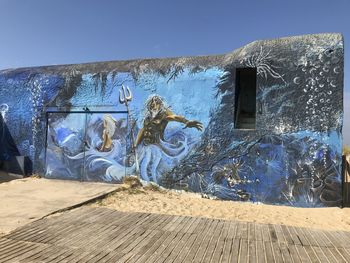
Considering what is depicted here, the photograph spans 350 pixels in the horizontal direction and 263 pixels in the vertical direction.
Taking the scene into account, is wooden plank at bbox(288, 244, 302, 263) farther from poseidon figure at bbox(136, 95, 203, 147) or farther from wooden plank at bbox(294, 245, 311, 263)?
poseidon figure at bbox(136, 95, 203, 147)

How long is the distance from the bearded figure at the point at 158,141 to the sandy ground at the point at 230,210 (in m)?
0.92

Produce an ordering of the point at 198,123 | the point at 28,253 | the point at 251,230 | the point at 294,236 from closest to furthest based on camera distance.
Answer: the point at 28,253
the point at 294,236
the point at 251,230
the point at 198,123

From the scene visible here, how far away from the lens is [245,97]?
32.7 ft

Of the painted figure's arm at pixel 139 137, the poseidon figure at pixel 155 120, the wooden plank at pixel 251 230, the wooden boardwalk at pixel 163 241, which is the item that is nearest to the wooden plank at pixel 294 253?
the wooden boardwalk at pixel 163 241

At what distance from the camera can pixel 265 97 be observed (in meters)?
9.09

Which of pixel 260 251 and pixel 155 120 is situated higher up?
pixel 155 120

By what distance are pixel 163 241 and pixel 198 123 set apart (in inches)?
182

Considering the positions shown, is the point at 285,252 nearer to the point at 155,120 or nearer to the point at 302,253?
the point at 302,253

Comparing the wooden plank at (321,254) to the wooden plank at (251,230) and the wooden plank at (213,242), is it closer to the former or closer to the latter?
the wooden plank at (251,230)

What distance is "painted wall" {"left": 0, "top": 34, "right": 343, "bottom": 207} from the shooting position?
8.55 meters

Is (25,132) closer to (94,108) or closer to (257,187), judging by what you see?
(94,108)

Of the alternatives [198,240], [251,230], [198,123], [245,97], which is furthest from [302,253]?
[245,97]

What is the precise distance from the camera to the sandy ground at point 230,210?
740 centimetres

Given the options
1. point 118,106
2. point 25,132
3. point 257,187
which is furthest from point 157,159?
point 25,132
